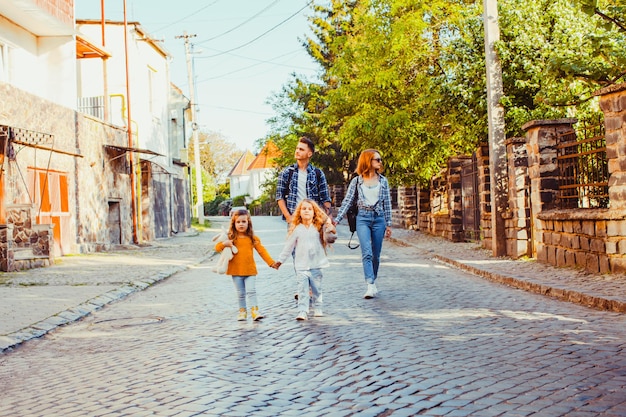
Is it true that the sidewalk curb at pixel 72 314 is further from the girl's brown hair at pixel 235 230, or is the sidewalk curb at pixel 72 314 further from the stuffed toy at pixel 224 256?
the girl's brown hair at pixel 235 230

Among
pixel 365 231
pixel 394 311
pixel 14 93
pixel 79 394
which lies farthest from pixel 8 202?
pixel 79 394

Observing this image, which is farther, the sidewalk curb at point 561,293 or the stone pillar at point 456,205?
the stone pillar at point 456,205

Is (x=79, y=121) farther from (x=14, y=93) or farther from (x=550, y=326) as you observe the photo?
(x=550, y=326)

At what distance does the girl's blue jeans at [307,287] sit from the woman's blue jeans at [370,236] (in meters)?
1.49

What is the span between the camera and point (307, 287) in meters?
8.12

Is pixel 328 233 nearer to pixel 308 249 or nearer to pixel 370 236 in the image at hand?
pixel 308 249

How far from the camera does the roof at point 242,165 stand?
349 feet

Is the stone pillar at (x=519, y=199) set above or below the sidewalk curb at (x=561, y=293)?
above

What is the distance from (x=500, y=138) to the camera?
14.6 m

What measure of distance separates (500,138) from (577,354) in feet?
30.4

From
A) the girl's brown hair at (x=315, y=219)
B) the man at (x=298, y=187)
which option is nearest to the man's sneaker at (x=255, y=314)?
the girl's brown hair at (x=315, y=219)

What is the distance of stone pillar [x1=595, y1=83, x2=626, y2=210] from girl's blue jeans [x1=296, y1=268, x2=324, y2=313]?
4.74 meters

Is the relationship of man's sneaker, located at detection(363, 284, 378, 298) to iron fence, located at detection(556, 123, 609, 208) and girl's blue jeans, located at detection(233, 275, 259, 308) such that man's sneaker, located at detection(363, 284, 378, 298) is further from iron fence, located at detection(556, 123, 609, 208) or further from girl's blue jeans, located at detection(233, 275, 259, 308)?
iron fence, located at detection(556, 123, 609, 208)

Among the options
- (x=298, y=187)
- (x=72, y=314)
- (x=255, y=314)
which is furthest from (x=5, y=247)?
(x=255, y=314)
